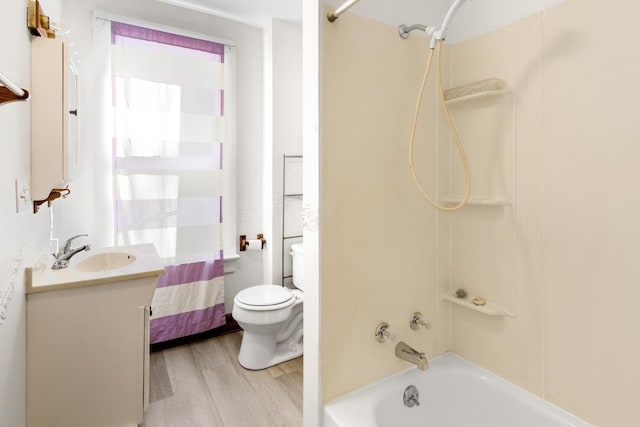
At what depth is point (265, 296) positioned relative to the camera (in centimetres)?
246

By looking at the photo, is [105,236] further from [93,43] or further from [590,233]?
[590,233]

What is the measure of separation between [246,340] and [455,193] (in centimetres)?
177

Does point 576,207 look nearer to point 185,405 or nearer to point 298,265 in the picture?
point 298,265

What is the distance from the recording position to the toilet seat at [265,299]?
2.31 m

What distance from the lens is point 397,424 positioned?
1.40 meters

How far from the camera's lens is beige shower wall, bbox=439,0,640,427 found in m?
1.11

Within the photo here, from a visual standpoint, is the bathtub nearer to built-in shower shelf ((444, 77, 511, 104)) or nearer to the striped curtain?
built-in shower shelf ((444, 77, 511, 104))

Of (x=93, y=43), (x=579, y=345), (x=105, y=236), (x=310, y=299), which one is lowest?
(x=579, y=345)

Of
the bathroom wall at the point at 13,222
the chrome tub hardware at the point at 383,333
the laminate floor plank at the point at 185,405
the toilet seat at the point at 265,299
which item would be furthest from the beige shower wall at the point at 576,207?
the bathroom wall at the point at 13,222

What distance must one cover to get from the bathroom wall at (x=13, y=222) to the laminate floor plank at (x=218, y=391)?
73cm

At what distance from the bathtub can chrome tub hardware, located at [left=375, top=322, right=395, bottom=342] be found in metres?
0.19

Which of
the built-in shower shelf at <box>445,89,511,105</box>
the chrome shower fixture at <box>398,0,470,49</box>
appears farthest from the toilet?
the chrome shower fixture at <box>398,0,470,49</box>

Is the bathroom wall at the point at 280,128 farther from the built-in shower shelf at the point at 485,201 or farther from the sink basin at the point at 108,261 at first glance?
the built-in shower shelf at the point at 485,201

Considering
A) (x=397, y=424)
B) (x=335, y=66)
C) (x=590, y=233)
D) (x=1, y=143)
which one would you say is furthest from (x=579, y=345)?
(x=1, y=143)
